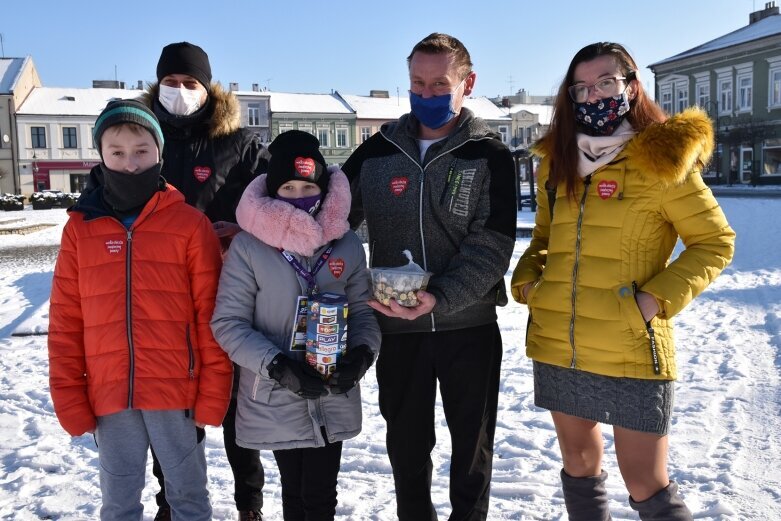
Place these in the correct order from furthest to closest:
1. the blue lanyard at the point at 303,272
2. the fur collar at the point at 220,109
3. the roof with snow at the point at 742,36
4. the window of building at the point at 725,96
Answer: the window of building at the point at 725,96, the roof with snow at the point at 742,36, the fur collar at the point at 220,109, the blue lanyard at the point at 303,272

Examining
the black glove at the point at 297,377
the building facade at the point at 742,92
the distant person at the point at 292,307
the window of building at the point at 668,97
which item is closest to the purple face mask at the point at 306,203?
the distant person at the point at 292,307

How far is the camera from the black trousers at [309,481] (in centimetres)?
290

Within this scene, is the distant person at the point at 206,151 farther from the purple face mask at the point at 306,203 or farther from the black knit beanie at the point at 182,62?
the purple face mask at the point at 306,203

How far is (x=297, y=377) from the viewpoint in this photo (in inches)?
104

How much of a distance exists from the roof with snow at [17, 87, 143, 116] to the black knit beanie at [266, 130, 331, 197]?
4871cm

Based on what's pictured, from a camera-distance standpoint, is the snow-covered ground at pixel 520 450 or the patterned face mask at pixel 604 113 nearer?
the patterned face mask at pixel 604 113

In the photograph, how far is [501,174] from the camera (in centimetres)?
302

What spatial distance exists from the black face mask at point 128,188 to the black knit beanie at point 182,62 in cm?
79

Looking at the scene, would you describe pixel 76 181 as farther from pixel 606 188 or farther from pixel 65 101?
pixel 606 188

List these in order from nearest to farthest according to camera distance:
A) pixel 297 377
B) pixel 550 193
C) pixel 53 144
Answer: pixel 297 377 → pixel 550 193 → pixel 53 144

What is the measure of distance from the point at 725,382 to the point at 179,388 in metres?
4.76

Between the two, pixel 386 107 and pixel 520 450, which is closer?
pixel 520 450

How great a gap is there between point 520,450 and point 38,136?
5089cm

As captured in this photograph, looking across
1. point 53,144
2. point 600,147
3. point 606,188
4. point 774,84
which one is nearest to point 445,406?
point 606,188
